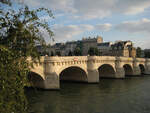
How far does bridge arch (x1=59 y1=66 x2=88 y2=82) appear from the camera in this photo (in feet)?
125

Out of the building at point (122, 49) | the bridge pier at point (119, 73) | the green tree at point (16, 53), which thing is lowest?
the bridge pier at point (119, 73)

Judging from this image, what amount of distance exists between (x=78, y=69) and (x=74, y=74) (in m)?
2.52

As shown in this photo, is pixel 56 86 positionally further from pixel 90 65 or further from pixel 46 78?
pixel 90 65

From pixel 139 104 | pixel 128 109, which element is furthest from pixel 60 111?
pixel 139 104

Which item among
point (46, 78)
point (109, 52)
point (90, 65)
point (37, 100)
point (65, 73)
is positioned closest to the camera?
point (37, 100)

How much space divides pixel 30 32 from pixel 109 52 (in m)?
112

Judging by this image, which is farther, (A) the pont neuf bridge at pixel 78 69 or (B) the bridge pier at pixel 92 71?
(B) the bridge pier at pixel 92 71

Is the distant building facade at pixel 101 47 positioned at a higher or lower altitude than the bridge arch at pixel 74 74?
higher

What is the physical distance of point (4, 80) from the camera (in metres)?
4.75

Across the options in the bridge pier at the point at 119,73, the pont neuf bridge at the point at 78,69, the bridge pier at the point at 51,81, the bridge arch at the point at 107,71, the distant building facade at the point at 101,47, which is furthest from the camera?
the distant building facade at the point at 101,47

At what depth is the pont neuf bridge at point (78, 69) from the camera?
2880 centimetres

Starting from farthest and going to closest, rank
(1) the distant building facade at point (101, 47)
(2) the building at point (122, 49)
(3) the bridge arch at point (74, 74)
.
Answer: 1. (1) the distant building facade at point (101, 47)
2. (2) the building at point (122, 49)
3. (3) the bridge arch at point (74, 74)

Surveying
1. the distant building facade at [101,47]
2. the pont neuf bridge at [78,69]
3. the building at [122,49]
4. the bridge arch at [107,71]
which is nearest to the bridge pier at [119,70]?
the pont neuf bridge at [78,69]

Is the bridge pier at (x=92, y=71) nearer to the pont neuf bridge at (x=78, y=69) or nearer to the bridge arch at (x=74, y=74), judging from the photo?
the pont neuf bridge at (x=78, y=69)
